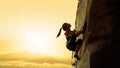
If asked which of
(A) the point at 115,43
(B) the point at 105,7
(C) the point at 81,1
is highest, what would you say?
(C) the point at 81,1

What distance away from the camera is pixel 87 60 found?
58.8 ft

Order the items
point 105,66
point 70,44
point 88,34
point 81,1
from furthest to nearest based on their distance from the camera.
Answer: point 81,1 → point 70,44 → point 88,34 → point 105,66

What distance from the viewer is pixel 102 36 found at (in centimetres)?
1783

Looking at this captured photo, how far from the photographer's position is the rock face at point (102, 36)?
17266 millimetres

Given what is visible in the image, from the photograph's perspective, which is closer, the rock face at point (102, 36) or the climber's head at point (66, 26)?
the rock face at point (102, 36)

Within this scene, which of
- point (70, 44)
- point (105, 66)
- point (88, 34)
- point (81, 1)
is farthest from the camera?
point (81, 1)

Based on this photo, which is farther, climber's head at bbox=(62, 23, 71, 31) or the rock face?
climber's head at bbox=(62, 23, 71, 31)

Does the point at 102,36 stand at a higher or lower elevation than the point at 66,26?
lower

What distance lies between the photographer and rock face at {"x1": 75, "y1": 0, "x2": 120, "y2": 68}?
17266 millimetres

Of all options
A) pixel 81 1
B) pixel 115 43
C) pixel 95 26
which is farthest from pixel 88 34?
pixel 81 1

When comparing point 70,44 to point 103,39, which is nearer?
point 103,39

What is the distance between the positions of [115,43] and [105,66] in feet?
4.24

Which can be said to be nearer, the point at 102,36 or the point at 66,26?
the point at 102,36

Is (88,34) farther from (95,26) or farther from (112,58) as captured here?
(112,58)
